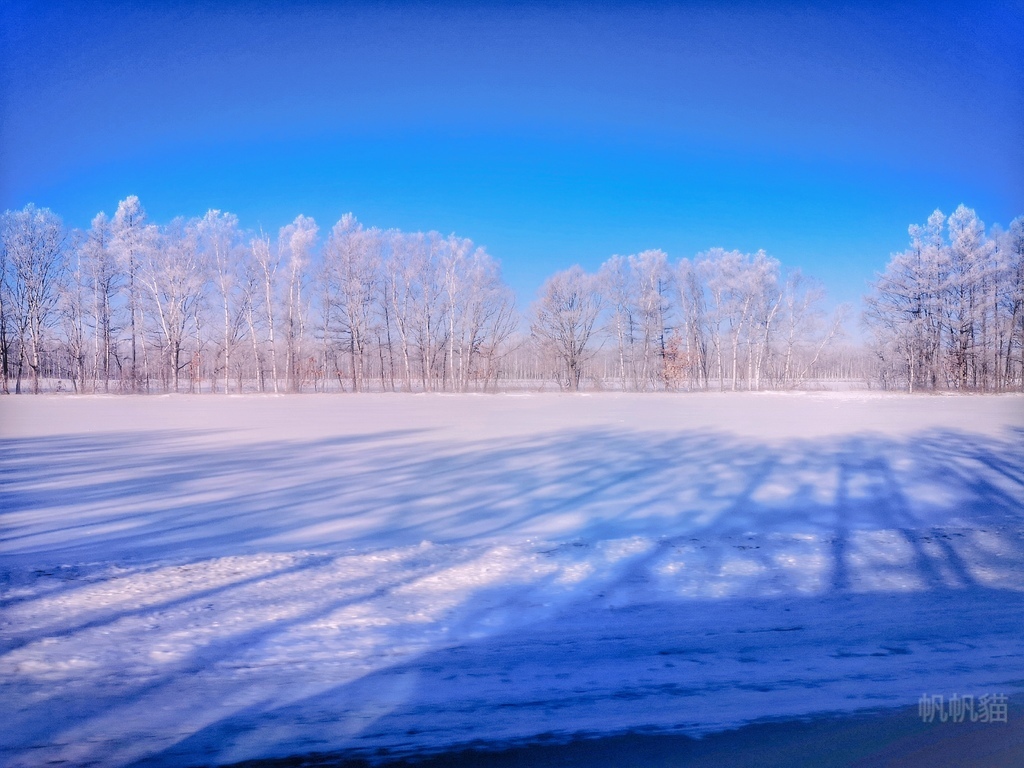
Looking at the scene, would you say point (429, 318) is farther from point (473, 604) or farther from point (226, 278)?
point (473, 604)

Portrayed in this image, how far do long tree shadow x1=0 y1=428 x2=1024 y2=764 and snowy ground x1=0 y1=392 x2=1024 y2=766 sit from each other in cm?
2

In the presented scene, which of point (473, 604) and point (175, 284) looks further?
point (175, 284)

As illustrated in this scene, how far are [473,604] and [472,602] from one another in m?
0.04

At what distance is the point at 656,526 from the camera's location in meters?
6.60

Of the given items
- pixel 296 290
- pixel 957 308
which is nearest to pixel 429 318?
pixel 296 290

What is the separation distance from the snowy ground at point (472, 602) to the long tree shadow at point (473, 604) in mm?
22

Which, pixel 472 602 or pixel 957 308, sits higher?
pixel 957 308

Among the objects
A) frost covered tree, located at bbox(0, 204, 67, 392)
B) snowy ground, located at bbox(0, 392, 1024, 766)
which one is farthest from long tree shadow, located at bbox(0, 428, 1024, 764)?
frost covered tree, located at bbox(0, 204, 67, 392)

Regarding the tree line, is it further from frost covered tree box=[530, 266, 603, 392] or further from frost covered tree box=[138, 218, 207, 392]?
→ frost covered tree box=[138, 218, 207, 392]

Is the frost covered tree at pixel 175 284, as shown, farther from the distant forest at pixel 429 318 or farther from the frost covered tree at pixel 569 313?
the frost covered tree at pixel 569 313

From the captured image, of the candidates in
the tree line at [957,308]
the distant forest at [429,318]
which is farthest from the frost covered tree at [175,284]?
the tree line at [957,308]

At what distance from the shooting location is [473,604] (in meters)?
4.35

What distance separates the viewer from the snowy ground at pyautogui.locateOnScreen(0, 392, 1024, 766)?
9.61 ft

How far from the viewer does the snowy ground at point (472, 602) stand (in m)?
2.93
